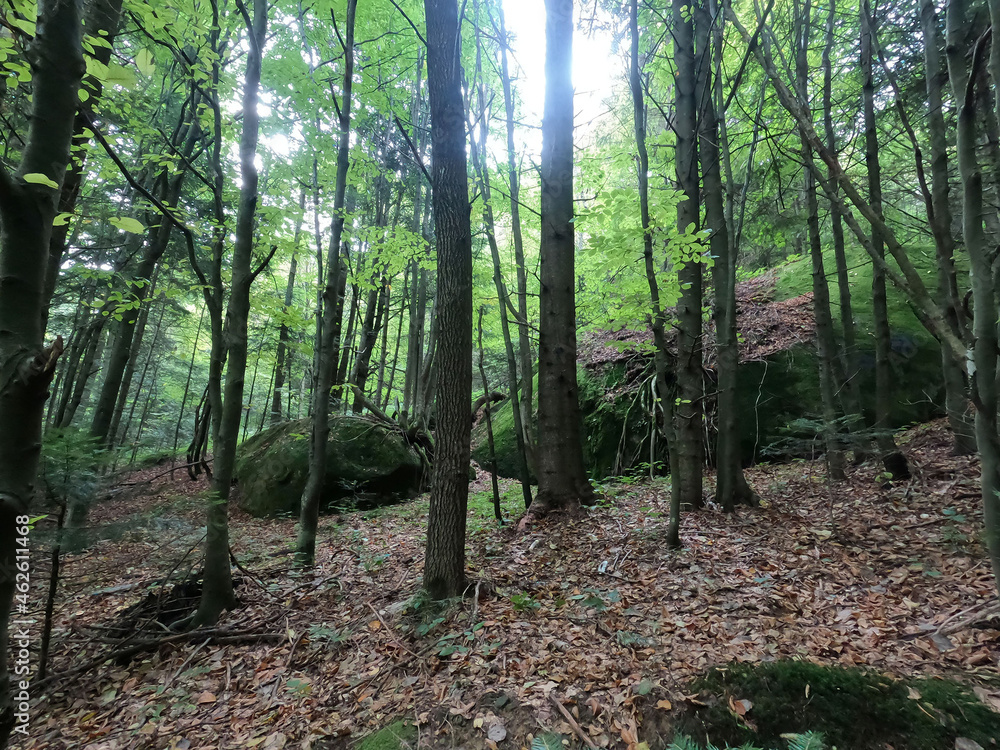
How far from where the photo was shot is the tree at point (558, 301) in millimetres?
5621

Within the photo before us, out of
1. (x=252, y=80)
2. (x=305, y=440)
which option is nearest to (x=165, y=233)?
(x=305, y=440)

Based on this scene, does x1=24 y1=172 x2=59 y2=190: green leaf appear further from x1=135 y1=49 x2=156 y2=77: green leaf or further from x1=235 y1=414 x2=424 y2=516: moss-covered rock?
x1=235 y1=414 x2=424 y2=516: moss-covered rock

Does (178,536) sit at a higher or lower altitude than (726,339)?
lower

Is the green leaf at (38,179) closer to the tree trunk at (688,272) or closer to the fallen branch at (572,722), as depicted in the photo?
the fallen branch at (572,722)

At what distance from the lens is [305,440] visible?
892 cm

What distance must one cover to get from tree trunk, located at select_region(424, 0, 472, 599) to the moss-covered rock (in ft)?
17.5

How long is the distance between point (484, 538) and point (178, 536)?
3.09 m

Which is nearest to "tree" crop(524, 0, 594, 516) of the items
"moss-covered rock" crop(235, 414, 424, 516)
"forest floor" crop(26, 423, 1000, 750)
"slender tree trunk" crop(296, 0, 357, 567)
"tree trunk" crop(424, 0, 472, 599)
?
"forest floor" crop(26, 423, 1000, 750)

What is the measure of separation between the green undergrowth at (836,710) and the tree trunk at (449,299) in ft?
6.72

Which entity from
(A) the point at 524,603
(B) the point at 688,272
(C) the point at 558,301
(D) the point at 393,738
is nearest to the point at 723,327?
(B) the point at 688,272

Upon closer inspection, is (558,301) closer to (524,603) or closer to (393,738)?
(524,603)

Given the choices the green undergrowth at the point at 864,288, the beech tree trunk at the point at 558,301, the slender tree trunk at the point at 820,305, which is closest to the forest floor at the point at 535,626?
the beech tree trunk at the point at 558,301

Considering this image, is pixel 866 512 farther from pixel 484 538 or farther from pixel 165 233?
pixel 165 233

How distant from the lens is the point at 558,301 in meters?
5.82
